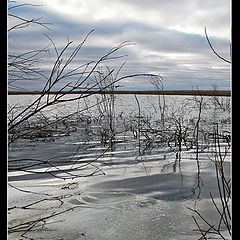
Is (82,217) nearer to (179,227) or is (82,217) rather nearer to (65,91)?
(179,227)

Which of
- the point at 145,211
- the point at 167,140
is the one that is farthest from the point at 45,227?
the point at 167,140

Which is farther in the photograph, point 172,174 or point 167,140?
point 167,140

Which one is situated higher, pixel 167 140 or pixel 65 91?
pixel 65 91

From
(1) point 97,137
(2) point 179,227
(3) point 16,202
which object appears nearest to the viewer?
(2) point 179,227

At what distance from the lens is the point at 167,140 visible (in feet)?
11.9

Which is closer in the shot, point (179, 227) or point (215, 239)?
point (215, 239)

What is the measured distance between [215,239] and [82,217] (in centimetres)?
67

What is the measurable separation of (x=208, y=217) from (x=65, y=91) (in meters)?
1.03

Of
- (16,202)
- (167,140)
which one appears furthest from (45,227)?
(167,140)

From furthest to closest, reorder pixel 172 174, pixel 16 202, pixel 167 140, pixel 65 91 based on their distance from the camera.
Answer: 1. pixel 167 140
2. pixel 172 174
3. pixel 16 202
4. pixel 65 91
